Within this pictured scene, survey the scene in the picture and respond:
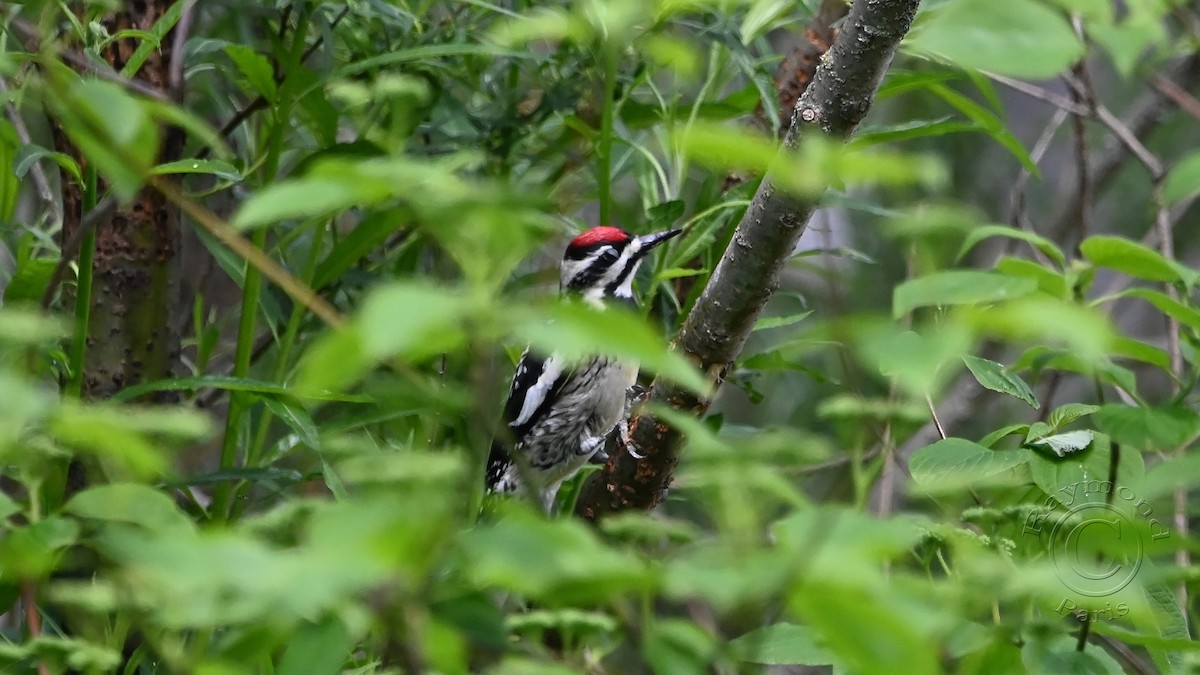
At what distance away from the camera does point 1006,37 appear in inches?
45.1

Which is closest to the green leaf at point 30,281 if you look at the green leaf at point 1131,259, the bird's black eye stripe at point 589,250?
the bird's black eye stripe at point 589,250

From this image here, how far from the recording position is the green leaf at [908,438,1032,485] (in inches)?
44.2

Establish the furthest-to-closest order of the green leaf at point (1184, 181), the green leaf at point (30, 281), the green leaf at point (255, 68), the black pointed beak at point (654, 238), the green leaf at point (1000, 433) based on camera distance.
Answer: the black pointed beak at point (654, 238)
the green leaf at point (255, 68)
the green leaf at point (30, 281)
the green leaf at point (1000, 433)
the green leaf at point (1184, 181)

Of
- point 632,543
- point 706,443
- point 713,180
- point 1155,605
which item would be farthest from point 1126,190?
point 706,443

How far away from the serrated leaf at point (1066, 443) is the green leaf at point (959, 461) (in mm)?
36

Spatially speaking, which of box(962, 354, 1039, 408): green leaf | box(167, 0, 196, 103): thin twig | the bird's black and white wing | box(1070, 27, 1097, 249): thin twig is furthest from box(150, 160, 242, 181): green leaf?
box(1070, 27, 1097, 249): thin twig

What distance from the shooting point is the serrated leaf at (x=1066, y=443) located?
48.4 inches

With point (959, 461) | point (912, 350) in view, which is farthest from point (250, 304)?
point (912, 350)

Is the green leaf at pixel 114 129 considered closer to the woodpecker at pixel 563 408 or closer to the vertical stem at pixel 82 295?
the vertical stem at pixel 82 295

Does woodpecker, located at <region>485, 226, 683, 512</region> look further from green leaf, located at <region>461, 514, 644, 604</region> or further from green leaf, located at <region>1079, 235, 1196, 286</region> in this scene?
green leaf, located at <region>461, 514, 644, 604</region>

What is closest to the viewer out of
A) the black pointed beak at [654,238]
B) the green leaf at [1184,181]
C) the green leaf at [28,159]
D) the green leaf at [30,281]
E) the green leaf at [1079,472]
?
the green leaf at [1184,181]

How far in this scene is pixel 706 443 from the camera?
705 mm

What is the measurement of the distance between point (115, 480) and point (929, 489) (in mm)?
684

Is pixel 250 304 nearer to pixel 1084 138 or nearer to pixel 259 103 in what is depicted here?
pixel 259 103
